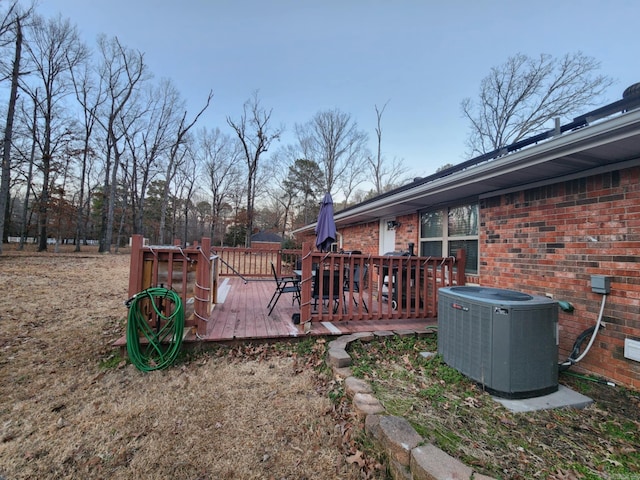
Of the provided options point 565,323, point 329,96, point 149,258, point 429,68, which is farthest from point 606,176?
point 329,96

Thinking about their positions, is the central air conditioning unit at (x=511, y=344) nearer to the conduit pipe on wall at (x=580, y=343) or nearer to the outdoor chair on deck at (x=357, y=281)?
the conduit pipe on wall at (x=580, y=343)

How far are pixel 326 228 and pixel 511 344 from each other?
9.82ft

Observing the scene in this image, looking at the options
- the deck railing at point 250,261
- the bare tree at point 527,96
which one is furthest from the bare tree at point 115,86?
the bare tree at point 527,96

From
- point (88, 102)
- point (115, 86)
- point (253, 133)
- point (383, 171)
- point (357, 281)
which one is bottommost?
point (357, 281)

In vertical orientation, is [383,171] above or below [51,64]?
below

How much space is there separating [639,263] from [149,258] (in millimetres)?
4925

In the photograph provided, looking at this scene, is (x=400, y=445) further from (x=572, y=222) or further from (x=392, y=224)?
(x=392, y=224)

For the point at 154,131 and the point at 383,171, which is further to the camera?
the point at 383,171

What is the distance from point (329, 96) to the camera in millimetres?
17391

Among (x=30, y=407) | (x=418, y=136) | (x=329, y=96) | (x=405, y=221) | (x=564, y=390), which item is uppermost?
(x=329, y=96)

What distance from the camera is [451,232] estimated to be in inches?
188

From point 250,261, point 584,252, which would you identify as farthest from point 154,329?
point 250,261

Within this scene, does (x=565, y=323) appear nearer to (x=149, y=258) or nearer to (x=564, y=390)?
(x=564, y=390)

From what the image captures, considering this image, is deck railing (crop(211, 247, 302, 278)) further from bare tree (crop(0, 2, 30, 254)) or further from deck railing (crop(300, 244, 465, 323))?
bare tree (crop(0, 2, 30, 254))
